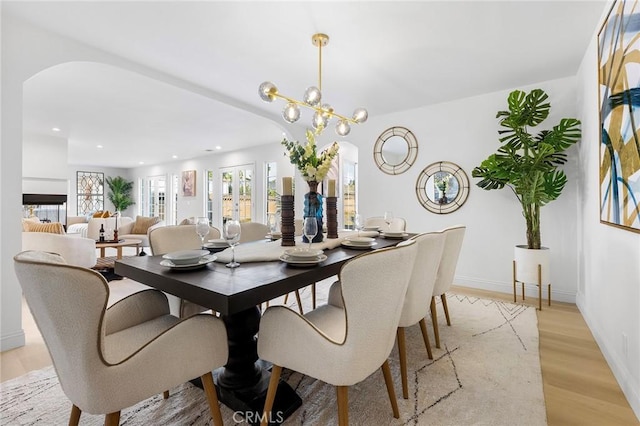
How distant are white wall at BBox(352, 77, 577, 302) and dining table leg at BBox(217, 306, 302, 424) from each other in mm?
3164

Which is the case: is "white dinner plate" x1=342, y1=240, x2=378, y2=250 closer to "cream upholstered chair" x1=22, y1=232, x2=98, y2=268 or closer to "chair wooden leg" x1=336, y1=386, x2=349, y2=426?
"chair wooden leg" x1=336, y1=386, x2=349, y2=426

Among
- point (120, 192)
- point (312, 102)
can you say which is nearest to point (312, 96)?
point (312, 102)

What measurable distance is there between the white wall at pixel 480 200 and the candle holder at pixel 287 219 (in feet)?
8.91

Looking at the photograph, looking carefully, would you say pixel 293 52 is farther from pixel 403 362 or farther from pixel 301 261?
pixel 403 362

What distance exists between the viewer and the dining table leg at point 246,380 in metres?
1.50

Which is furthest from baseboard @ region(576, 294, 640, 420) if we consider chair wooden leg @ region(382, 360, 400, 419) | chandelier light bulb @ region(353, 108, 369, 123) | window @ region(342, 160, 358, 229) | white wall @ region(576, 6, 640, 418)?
window @ region(342, 160, 358, 229)

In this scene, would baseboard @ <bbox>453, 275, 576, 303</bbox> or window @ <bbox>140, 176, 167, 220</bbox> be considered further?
window @ <bbox>140, 176, 167, 220</bbox>

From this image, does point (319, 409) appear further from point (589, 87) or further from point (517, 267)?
point (589, 87)

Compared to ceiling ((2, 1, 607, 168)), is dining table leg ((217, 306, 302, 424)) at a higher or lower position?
lower

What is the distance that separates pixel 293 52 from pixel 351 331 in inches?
99.2

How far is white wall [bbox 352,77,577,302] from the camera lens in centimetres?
332

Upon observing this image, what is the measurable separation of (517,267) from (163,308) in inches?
132

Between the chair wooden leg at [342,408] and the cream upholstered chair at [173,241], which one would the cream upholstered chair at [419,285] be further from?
the cream upholstered chair at [173,241]

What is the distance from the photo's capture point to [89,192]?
10.5m
